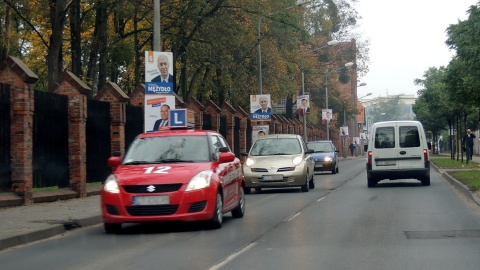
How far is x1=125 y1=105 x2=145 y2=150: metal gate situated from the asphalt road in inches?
385

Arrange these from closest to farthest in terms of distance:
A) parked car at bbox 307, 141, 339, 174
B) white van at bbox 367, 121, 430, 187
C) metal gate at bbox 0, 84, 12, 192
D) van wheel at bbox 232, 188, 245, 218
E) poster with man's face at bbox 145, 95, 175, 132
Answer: van wheel at bbox 232, 188, 245, 218, metal gate at bbox 0, 84, 12, 192, poster with man's face at bbox 145, 95, 175, 132, white van at bbox 367, 121, 430, 187, parked car at bbox 307, 141, 339, 174

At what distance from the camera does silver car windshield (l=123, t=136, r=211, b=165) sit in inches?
574

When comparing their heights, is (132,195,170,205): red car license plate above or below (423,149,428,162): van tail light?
below

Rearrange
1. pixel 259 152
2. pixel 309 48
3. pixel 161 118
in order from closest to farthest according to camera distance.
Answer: pixel 161 118
pixel 259 152
pixel 309 48

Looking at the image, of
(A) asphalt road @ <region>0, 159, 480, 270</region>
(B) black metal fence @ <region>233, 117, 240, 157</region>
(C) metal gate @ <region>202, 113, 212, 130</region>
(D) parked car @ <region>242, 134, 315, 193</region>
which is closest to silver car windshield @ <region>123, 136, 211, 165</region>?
(A) asphalt road @ <region>0, 159, 480, 270</region>

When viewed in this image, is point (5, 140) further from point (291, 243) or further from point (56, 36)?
point (56, 36)

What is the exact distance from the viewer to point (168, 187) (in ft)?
44.0

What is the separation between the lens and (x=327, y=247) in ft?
36.6

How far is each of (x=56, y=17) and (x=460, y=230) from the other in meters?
20.2

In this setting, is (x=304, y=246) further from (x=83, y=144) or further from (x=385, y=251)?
(x=83, y=144)

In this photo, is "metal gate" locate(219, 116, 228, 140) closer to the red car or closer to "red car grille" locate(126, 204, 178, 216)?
the red car

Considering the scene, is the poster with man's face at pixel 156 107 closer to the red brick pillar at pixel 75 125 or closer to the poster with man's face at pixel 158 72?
the poster with man's face at pixel 158 72

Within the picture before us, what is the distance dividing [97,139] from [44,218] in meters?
9.28

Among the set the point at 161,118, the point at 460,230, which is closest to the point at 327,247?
the point at 460,230
